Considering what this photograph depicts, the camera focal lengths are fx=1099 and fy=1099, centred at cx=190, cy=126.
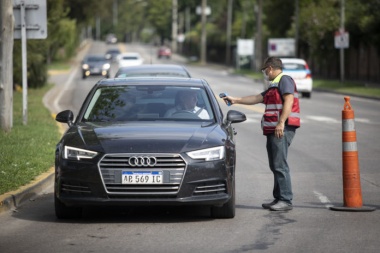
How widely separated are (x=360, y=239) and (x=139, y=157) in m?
2.31

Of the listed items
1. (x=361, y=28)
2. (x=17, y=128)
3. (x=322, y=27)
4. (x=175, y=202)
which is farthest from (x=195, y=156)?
(x=322, y=27)

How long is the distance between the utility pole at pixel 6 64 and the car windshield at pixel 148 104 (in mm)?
10206

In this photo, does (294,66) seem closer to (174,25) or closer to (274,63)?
(274,63)

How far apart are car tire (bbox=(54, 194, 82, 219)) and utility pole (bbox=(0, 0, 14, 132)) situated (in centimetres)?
1126

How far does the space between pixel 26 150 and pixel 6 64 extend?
560 cm

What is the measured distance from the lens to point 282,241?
9844 millimetres

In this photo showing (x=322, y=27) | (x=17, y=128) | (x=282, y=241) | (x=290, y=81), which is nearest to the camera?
(x=282, y=241)

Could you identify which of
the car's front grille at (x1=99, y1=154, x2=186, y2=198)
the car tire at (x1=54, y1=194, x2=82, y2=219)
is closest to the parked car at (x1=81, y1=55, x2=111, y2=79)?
the car tire at (x1=54, y1=194, x2=82, y2=219)

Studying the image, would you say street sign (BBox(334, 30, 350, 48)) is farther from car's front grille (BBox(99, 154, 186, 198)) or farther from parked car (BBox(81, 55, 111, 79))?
car's front grille (BBox(99, 154, 186, 198))

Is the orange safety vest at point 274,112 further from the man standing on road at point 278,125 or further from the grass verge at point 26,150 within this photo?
the grass verge at point 26,150

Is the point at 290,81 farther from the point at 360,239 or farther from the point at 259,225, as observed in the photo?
the point at 360,239

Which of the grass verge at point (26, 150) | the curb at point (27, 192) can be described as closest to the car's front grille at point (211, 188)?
the curb at point (27, 192)

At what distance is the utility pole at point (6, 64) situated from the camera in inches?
887

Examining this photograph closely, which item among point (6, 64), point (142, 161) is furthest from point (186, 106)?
point (6, 64)
